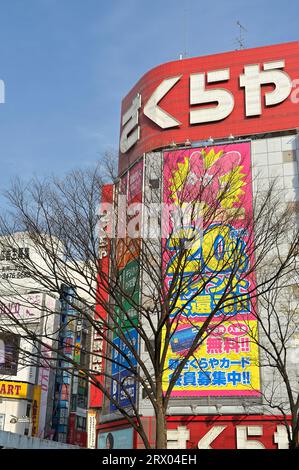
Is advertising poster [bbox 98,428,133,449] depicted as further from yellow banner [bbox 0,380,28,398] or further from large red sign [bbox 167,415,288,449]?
yellow banner [bbox 0,380,28,398]

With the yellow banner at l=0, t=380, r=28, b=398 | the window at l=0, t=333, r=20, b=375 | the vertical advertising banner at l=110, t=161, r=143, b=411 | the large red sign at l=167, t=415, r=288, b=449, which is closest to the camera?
the window at l=0, t=333, r=20, b=375

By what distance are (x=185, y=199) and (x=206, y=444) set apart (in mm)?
16340

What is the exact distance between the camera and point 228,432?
2589 centimetres

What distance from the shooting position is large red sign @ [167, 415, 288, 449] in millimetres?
25312

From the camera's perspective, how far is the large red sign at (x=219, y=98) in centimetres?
3172

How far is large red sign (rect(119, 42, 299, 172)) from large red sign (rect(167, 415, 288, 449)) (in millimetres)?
→ 15921

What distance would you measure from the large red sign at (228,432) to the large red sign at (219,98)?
15.9 meters

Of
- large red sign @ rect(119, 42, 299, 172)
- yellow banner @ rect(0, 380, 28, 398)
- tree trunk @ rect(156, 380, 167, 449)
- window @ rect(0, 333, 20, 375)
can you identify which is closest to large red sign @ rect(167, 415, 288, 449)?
window @ rect(0, 333, 20, 375)

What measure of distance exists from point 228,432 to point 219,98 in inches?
755

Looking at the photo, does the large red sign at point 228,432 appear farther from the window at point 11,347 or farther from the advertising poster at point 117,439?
the window at point 11,347

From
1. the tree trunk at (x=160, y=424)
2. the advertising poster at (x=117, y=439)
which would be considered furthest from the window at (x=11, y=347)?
the advertising poster at (x=117, y=439)

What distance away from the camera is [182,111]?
33.6 meters

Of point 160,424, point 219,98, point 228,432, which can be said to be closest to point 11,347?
point 160,424
